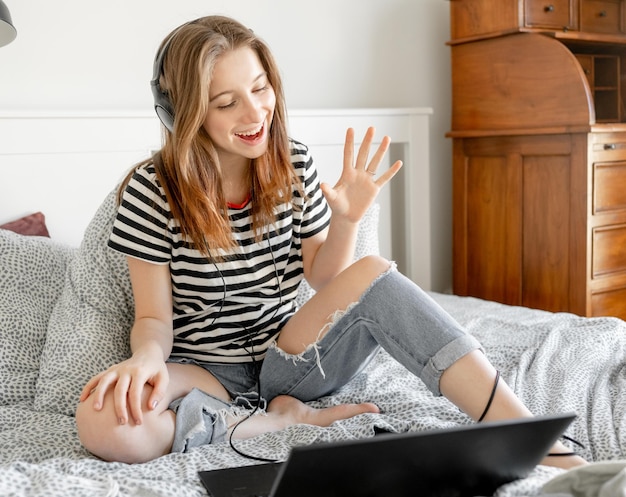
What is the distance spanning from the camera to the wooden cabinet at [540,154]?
86.6 inches

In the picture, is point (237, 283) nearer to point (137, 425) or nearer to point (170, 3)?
point (137, 425)

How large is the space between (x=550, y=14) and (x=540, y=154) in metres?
0.41

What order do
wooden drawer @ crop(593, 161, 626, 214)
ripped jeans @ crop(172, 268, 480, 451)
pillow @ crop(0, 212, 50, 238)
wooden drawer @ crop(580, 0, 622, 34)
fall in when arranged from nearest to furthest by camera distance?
ripped jeans @ crop(172, 268, 480, 451), pillow @ crop(0, 212, 50, 238), wooden drawer @ crop(593, 161, 626, 214), wooden drawer @ crop(580, 0, 622, 34)

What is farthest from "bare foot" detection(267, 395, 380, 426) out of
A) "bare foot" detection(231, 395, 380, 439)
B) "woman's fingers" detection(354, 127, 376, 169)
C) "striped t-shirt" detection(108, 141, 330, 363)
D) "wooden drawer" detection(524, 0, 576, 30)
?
"wooden drawer" detection(524, 0, 576, 30)

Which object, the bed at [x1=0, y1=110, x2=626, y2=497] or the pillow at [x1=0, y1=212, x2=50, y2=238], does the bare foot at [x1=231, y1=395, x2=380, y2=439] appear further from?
the pillow at [x1=0, y1=212, x2=50, y2=238]

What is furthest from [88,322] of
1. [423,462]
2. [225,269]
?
[423,462]

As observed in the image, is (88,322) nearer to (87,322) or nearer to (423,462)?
(87,322)

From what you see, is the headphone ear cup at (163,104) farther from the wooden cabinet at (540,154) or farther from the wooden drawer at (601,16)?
the wooden drawer at (601,16)

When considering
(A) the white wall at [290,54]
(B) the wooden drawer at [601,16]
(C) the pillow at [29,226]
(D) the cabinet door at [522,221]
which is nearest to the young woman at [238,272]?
(C) the pillow at [29,226]

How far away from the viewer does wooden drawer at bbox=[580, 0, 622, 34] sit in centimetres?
242

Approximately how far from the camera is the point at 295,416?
1178 millimetres

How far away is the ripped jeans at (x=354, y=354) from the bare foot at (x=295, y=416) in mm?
39

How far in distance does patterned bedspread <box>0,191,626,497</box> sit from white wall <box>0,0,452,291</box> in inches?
22.7

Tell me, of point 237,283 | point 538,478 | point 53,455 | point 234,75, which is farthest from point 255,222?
point 538,478
